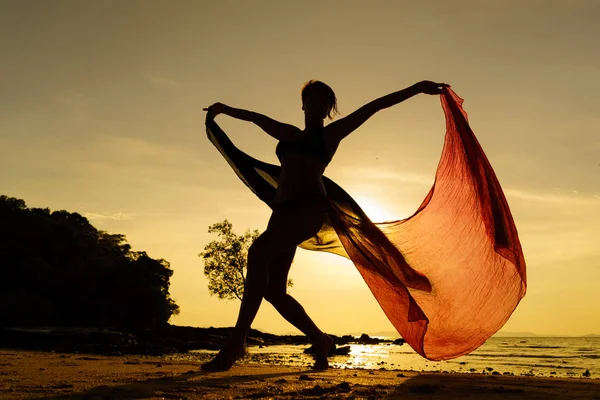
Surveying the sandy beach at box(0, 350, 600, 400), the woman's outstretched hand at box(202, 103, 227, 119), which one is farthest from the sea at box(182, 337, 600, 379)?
the woman's outstretched hand at box(202, 103, 227, 119)

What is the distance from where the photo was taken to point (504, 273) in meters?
5.53

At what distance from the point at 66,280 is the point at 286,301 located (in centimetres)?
3449

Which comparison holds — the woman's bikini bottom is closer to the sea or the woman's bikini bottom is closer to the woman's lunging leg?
the woman's lunging leg

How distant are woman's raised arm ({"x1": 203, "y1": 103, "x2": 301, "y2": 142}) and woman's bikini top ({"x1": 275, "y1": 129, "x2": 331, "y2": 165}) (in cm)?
11

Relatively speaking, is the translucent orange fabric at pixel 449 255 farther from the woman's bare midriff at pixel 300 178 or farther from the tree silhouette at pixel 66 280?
the tree silhouette at pixel 66 280

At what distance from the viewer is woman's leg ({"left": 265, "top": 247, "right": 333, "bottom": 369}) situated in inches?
Result: 224

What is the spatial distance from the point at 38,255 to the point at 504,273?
119 feet

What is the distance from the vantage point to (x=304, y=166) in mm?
5387

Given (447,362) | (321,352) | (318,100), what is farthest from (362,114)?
(447,362)

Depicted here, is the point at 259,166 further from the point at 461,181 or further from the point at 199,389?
the point at 199,389

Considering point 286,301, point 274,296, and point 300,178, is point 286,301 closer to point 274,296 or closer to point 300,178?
point 274,296

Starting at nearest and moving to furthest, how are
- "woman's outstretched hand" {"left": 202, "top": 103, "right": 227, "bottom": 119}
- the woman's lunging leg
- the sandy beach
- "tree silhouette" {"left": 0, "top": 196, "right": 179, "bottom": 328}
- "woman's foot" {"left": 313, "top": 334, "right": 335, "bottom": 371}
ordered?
the sandy beach, the woman's lunging leg, "woman's foot" {"left": 313, "top": 334, "right": 335, "bottom": 371}, "woman's outstretched hand" {"left": 202, "top": 103, "right": 227, "bottom": 119}, "tree silhouette" {"left": 0, "top": 196, "right": 179, "bottom": 328}

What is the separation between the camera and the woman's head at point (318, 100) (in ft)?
18.5

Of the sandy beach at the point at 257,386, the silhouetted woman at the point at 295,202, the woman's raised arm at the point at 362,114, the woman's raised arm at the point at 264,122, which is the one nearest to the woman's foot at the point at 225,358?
the silhouetted woman at the point at 295,202
